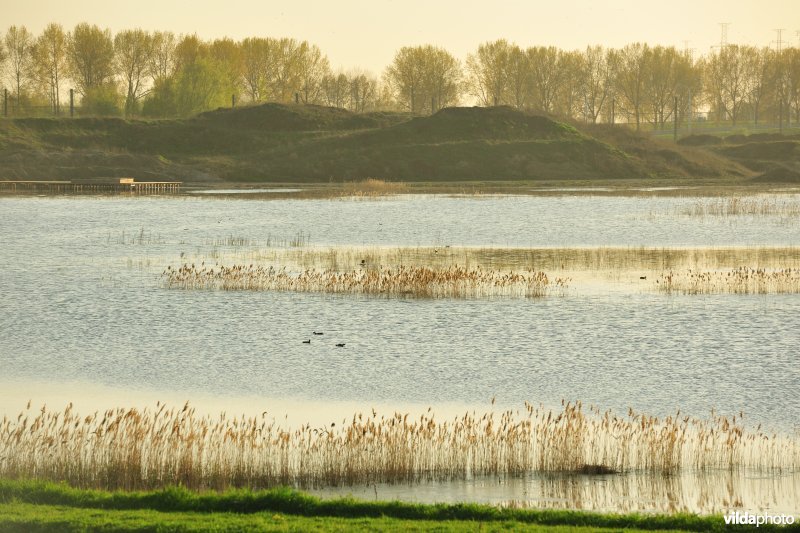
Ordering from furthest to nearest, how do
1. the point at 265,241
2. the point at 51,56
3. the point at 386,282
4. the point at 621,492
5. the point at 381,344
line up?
1. the point at 51,56
2. the point at 265,241
3. the point at 386,282
4. the point at 381,344
5. the point at 621,492

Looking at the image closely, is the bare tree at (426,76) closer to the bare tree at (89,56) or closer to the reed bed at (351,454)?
the bare tree at (89,56)

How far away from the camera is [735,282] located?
3953 cm

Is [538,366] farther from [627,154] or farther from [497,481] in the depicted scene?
[627,154]

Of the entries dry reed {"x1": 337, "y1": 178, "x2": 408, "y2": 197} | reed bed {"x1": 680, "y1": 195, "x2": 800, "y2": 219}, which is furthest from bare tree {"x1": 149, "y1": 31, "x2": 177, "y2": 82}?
reed bed {"x1": 680, "y1": 195, "x2": 800, "y2": 219}

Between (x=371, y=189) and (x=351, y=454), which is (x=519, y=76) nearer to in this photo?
(x=371, y=189)

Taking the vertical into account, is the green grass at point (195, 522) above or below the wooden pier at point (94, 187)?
below

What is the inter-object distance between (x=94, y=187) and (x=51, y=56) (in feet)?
196

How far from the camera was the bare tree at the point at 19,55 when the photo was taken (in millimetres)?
165250

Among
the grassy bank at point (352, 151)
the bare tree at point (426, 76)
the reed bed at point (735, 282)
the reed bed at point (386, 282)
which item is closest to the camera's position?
the reed bed at point (735, 282)

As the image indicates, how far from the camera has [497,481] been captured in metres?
17.6

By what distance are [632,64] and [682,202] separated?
371 feet

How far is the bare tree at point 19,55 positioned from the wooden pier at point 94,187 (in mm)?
51804

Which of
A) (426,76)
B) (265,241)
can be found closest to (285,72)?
(426,76)

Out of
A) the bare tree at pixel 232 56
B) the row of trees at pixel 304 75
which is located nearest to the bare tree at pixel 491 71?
the row of trees at pixel 304 75
